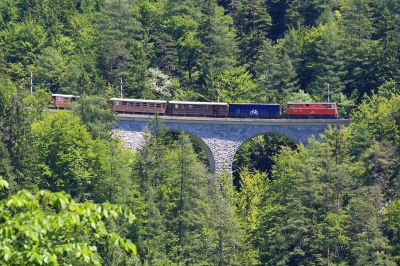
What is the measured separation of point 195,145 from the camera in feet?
268

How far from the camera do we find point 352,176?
70.8 m

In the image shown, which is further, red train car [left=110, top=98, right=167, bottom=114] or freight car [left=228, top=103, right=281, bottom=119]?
freight car [left=228, top=103, right=281, bottom=119]

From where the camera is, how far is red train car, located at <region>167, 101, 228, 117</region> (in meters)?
79.7

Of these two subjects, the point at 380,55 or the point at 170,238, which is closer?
the point at 170,238

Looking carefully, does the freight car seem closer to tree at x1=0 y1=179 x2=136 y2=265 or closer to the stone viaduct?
the stone viaduct

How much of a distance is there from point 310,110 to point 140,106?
37.6 ft

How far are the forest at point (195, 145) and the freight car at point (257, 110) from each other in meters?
3.19

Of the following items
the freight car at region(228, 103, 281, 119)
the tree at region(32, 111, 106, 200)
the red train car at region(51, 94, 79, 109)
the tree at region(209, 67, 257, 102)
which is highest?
the tree at region(209, 67, 257, 102)

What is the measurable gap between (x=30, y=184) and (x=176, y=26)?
33.2 m

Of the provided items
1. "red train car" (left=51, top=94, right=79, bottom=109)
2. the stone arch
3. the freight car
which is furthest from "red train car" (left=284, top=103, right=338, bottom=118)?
"red train car" (left=51, top=94, right=79, bottom=109)

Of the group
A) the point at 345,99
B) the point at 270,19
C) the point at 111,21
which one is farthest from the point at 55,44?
the point at 345,99

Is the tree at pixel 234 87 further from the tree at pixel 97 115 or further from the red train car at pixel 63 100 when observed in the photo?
the tree at pixel 97 115

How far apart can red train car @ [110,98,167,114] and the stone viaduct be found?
5.01 ft

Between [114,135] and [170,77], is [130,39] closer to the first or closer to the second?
[170,77]
